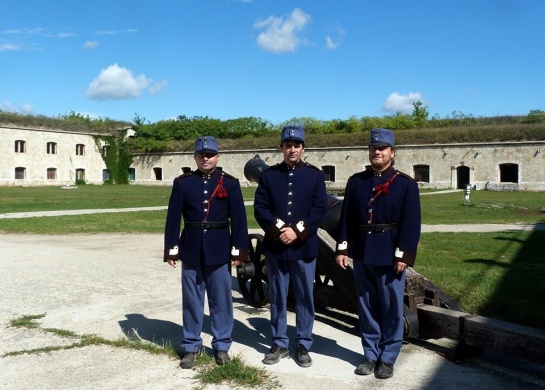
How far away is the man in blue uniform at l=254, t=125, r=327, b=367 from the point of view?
3441 mm

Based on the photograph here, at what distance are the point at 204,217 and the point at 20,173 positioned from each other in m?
37.5

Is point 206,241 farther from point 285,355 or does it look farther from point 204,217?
point 285,355

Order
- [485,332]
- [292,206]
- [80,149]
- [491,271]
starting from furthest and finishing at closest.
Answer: [80,149] < [491,271] < [292,206] < [485,332]

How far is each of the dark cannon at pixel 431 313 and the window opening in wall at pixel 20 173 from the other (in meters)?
36.1

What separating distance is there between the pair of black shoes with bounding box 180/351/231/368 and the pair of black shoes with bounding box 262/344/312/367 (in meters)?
0.22

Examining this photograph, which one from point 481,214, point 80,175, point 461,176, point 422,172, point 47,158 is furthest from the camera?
point 80,175

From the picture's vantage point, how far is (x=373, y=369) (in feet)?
10.6

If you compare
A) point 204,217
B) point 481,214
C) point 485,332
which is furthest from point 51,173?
point 485,332

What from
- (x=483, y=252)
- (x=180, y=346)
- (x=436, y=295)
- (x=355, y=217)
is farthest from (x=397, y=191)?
(x=483, y=252)

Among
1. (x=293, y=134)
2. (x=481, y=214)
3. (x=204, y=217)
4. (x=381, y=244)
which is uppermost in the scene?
(x=293, y=134)

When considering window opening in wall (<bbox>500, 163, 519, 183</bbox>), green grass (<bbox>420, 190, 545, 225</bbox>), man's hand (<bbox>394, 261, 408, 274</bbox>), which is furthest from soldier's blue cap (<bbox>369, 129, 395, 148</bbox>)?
window opening in wall (<bbox>500, 163, 519, 183</bbox>)

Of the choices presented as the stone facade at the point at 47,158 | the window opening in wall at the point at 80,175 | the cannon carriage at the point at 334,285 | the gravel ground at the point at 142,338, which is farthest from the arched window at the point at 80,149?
the cannon carriage at the point at 334,285

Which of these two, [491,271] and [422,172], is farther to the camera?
[422,172]

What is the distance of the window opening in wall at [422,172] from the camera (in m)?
31.1
